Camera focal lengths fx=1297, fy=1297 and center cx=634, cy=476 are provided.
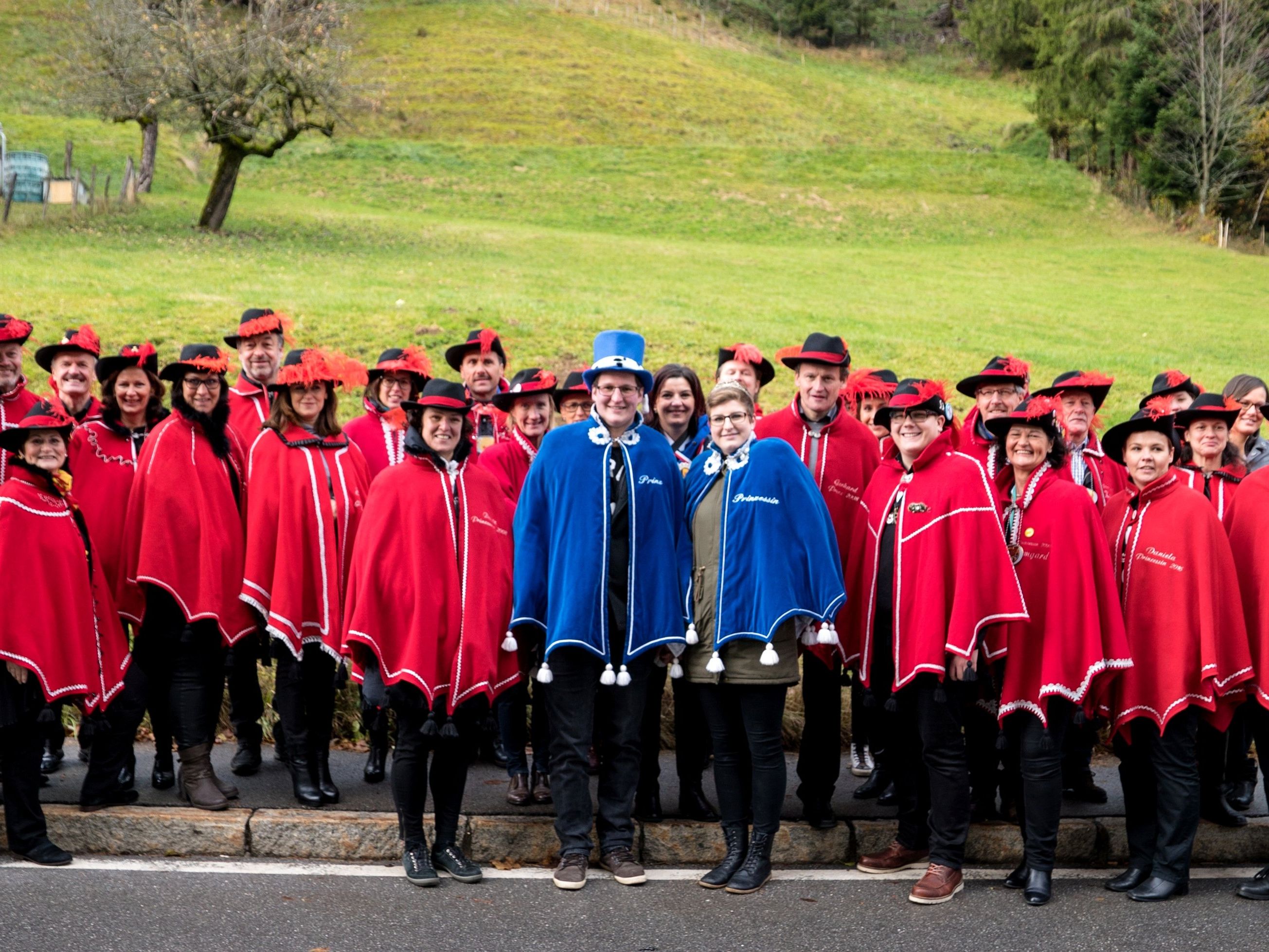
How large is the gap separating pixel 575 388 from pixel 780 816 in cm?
283

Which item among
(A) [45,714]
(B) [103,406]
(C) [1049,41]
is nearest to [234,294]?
(B) [103,406]

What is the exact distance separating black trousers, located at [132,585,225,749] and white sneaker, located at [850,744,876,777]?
364 centimetres

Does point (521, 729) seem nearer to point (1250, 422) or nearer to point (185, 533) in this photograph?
point (185, 533)

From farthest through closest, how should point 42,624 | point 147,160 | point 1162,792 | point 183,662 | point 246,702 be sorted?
point 147,160
point 246,702
point 183,662
point 1162,792
point 42,624

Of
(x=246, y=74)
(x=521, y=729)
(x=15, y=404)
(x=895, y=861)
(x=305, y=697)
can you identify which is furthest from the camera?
(x=246, y=74)

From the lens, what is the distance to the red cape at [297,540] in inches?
262

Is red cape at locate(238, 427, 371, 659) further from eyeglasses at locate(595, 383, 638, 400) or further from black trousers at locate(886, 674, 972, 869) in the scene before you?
black trousers at locate(886, 674, 972, 869)

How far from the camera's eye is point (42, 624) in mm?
6082

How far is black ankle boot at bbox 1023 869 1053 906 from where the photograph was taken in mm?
5902

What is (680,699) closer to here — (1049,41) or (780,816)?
(780,816)

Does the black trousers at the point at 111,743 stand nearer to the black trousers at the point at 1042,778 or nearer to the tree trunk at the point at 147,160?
the black trousers at the point at 1042,778

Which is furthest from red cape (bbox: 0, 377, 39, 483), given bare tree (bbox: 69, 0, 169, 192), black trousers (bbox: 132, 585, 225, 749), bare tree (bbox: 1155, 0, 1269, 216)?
bare tree (bbox: 1155, 0, 1269, 216)

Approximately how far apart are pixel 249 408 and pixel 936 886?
4.56 meters

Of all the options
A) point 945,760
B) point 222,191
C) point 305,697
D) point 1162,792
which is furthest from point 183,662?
point 222,191
